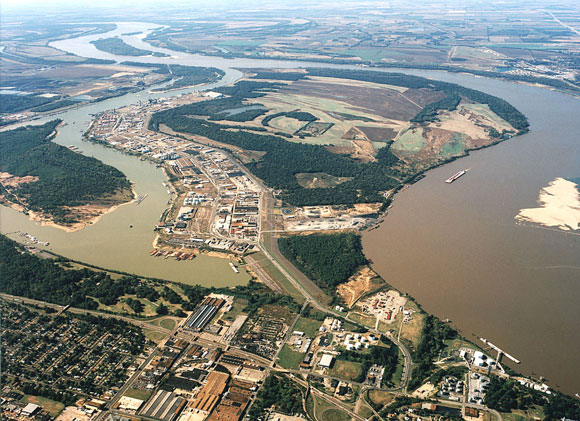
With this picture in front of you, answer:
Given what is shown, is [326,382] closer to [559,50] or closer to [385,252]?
[385,252]

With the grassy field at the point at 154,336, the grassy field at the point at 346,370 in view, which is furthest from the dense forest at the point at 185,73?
the grassy field at the point at 346,370

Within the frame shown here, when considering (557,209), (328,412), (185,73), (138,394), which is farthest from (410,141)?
(185,73)

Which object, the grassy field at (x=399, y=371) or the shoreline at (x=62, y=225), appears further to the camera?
the shoreline at (x=62, y=225)

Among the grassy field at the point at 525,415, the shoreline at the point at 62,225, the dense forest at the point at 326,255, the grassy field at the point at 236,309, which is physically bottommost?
the shoreline at the point at 62,225

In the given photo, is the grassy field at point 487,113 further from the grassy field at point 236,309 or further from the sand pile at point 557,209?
the grassy field at point 236,309

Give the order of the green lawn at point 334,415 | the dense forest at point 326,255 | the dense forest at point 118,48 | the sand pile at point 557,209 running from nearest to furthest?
the green lawn at point 334,415 < the dense forest at point 326,255 < the sand pile at point 557,209 < the dense forest at point 118,48

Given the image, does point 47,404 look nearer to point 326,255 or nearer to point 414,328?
point 326,255

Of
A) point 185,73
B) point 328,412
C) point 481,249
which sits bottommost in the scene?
point 185,73

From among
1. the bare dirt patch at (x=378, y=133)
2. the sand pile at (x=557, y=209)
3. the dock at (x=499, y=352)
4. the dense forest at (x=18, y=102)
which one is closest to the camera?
the dock at (x=499, y=352)
